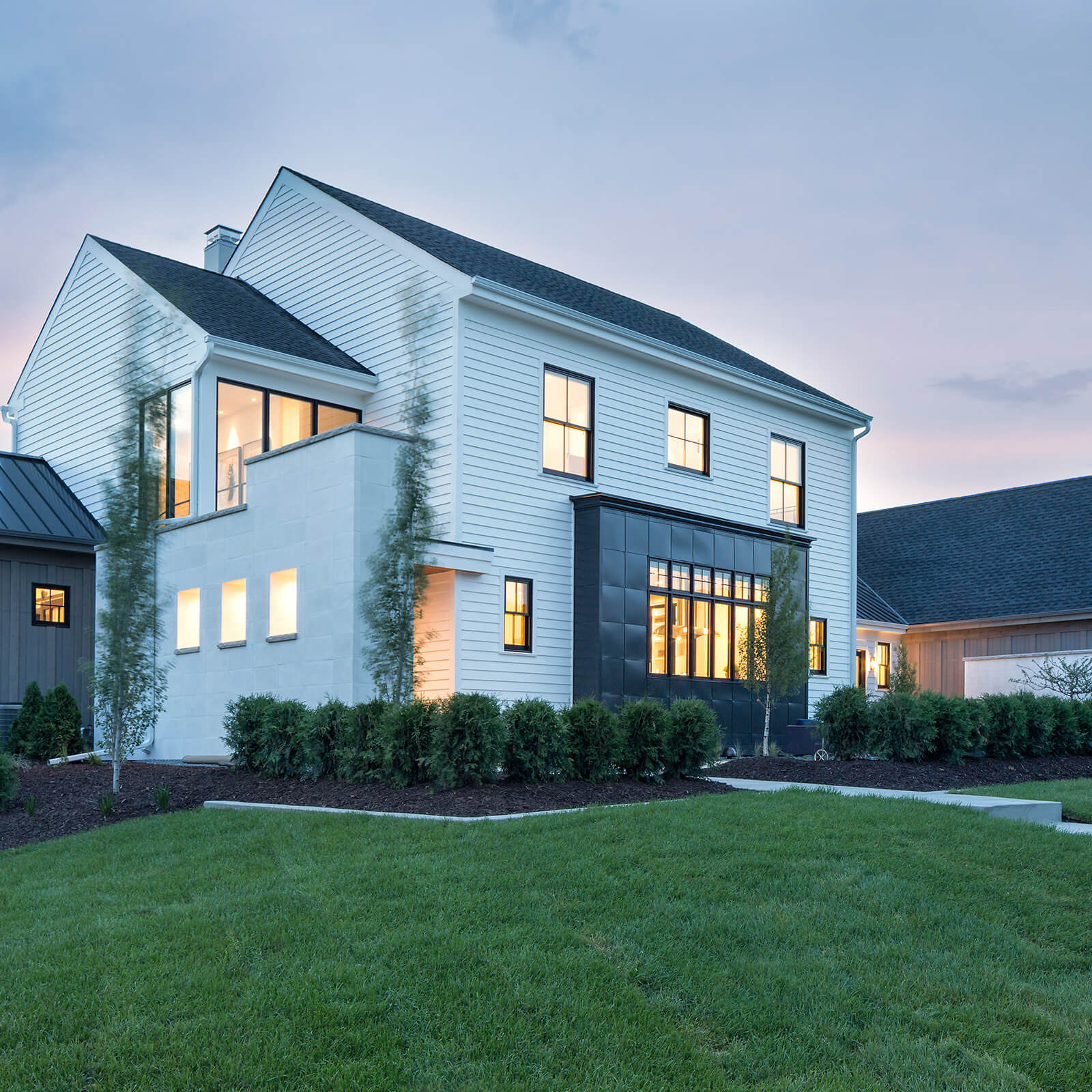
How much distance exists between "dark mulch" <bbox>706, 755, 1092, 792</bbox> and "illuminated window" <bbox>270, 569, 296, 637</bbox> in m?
6.27

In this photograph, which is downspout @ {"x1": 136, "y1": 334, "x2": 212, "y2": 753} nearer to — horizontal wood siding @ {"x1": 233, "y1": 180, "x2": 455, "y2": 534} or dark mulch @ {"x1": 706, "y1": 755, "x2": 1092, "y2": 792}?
horizontal wood siding @ {"x1": 233, "y1": 180, "x2": 455, "y2": 534}

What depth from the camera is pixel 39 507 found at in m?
19.1

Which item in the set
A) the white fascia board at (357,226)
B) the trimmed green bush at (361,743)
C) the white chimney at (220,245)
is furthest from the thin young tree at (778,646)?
the white chimney at (220,245)

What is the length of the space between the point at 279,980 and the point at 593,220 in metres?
19.9

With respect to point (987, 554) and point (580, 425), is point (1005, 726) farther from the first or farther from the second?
point (987, 554)

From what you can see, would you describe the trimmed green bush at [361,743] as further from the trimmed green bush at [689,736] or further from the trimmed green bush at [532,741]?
the trimmed green bush at [689,736]

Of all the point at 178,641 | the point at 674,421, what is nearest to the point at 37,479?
the point at 178,641

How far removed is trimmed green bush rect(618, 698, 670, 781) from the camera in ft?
36.6

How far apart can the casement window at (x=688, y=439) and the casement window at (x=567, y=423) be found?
193 centimetres

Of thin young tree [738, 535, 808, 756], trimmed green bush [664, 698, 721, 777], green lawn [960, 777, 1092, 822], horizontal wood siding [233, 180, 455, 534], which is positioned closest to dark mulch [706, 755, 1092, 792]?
green lawn [960, 777, 1092, 822]

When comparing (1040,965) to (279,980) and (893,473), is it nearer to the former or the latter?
(279,980)

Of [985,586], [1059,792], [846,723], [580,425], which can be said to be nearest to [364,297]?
[580,425]

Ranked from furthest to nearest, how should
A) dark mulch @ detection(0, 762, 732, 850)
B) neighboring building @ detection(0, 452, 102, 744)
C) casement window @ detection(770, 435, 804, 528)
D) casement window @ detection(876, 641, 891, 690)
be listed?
casement window @ detection(876, 641, 891, 690), casement window @ detection(770, 435, 804, 528), neighboring building @ detection(0, 452, 102, 744), dark mulch @ detection(0, 762, 732, 850)

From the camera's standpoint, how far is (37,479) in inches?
800
